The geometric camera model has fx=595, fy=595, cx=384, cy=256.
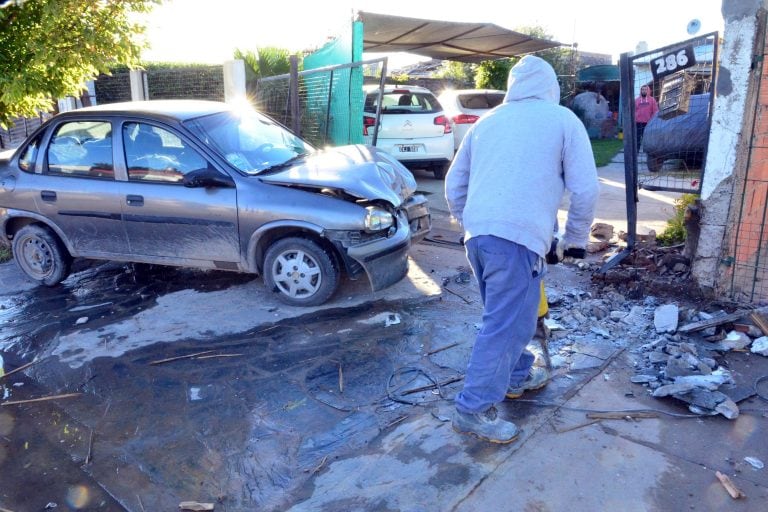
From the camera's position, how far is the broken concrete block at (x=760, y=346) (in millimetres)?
4012

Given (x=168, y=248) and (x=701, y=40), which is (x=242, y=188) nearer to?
(x=168, y=248)

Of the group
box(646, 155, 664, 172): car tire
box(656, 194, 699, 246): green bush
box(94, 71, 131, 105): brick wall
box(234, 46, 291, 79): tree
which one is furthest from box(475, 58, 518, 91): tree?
box(646, 155, 664, 172): car tire

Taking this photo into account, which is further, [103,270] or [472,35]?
[472,35]

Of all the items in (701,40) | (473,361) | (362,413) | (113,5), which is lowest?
(362,413)

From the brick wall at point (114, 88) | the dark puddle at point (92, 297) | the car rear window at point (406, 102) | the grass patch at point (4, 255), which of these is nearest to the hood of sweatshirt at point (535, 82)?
the dark puddle at point (92, 297)

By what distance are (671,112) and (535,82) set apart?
2.71 m

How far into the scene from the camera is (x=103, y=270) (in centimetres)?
650

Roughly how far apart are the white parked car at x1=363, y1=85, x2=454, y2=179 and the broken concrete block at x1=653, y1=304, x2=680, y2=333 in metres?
6.34

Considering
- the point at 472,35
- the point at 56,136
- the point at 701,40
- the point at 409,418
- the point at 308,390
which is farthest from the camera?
the point at 472,35

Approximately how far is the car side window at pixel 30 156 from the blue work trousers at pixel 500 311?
4693mm

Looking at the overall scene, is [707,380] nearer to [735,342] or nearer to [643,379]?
[643,379]

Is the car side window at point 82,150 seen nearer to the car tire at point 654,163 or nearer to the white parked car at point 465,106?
the car tire at point 654,163

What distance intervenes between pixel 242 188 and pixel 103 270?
8.29 ft

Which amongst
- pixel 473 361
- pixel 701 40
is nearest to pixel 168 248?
pixel 473 361
